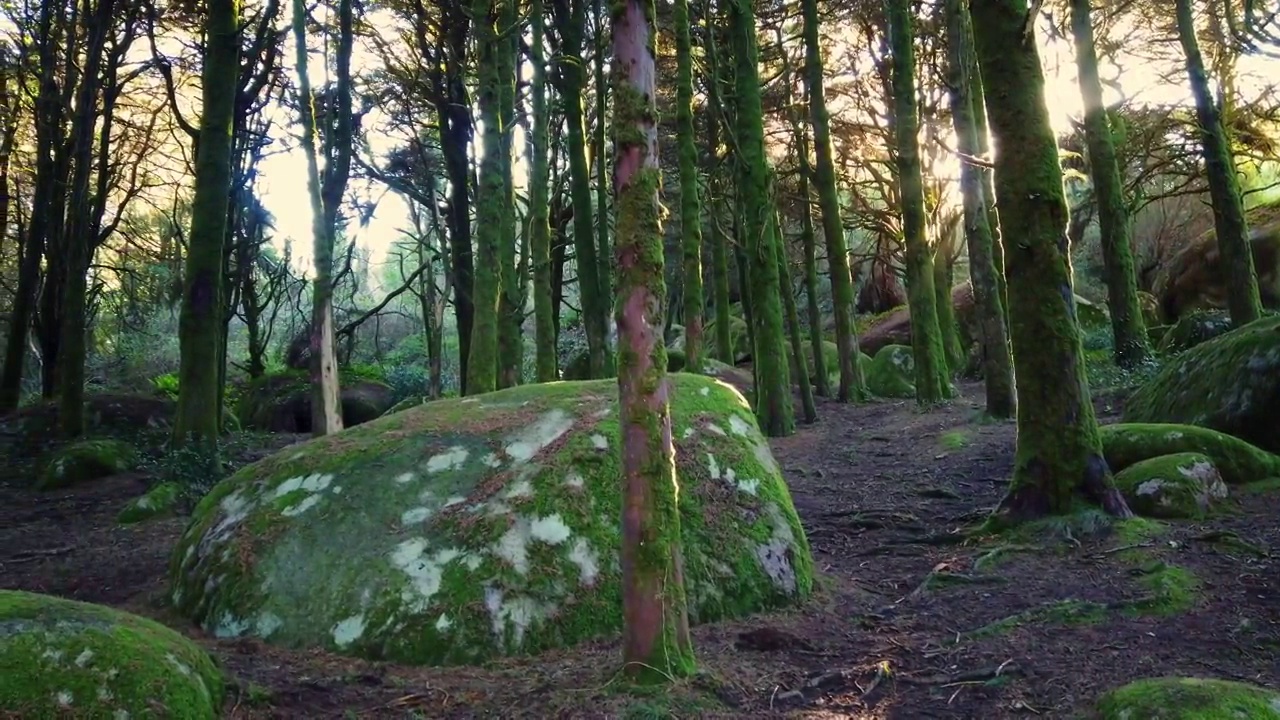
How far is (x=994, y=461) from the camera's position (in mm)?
8555

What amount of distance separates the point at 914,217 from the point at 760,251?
339 centimetres

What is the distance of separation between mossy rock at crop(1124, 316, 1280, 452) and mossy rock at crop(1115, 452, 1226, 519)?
3.89ft

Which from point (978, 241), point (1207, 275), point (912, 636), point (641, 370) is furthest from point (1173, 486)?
point (1207, 275)

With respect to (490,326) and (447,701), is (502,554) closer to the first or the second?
(447,701)

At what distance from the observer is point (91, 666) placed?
9.17ft

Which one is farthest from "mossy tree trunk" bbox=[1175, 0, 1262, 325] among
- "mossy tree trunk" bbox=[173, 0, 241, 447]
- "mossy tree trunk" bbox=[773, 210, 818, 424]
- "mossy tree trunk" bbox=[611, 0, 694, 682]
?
"mossy tree trunk" bbox=[173, 0, 241, 447]

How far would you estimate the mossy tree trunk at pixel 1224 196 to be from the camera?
12836 mm

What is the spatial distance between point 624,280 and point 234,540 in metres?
2.92

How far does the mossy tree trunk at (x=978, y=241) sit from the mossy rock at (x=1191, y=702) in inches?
324

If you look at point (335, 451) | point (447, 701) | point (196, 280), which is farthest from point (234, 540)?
point (196, 280)

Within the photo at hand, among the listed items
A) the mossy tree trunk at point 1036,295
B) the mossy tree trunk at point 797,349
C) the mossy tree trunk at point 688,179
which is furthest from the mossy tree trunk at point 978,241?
the mossy tree trunk at point 1036,295

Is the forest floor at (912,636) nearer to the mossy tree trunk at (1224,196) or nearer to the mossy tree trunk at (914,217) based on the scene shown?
the mossy tree trunk at (914,217)

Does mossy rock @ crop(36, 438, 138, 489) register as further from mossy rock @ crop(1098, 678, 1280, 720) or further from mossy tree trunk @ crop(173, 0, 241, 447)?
mossy rock @ crop(1098, 678, 1280, 720)

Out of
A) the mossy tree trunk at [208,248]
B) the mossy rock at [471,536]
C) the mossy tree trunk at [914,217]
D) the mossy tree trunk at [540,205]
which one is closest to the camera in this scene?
the mossy rock at [471,536]
